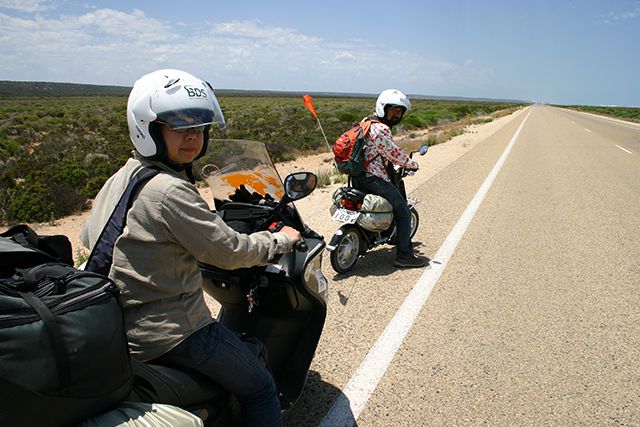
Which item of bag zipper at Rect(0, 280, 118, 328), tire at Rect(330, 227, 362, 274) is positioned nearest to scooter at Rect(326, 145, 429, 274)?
tire at Rect(330, 227, 362, 274)

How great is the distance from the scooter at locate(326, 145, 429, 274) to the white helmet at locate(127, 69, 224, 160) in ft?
11.3

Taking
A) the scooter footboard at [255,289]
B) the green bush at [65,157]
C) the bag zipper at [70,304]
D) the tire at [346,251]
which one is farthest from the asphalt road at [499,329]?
the green bush at [65,157]

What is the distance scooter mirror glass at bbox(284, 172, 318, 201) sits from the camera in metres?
2.57

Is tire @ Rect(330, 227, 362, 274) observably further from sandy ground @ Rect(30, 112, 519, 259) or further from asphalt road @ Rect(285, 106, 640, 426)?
sandy ground @ Rect(30, 112, 519, 259)

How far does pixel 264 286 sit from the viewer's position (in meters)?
2.61

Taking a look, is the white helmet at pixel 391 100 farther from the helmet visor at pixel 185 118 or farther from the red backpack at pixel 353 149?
the helmet visor at pixel 185 118

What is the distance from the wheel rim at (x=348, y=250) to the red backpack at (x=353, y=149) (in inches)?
30.0

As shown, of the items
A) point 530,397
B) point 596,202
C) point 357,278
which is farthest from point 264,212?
point 596,202

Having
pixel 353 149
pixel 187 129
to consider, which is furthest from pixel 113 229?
pixel 353 149

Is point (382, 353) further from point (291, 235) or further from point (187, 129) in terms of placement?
point (187, 129)

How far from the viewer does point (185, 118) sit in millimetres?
1915

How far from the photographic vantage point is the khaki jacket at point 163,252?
5.94 ft

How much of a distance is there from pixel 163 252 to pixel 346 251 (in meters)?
3.75

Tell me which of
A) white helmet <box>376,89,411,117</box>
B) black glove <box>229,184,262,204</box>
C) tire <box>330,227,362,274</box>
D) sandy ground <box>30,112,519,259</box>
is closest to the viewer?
black glove <box>229,184,262,204</box>
